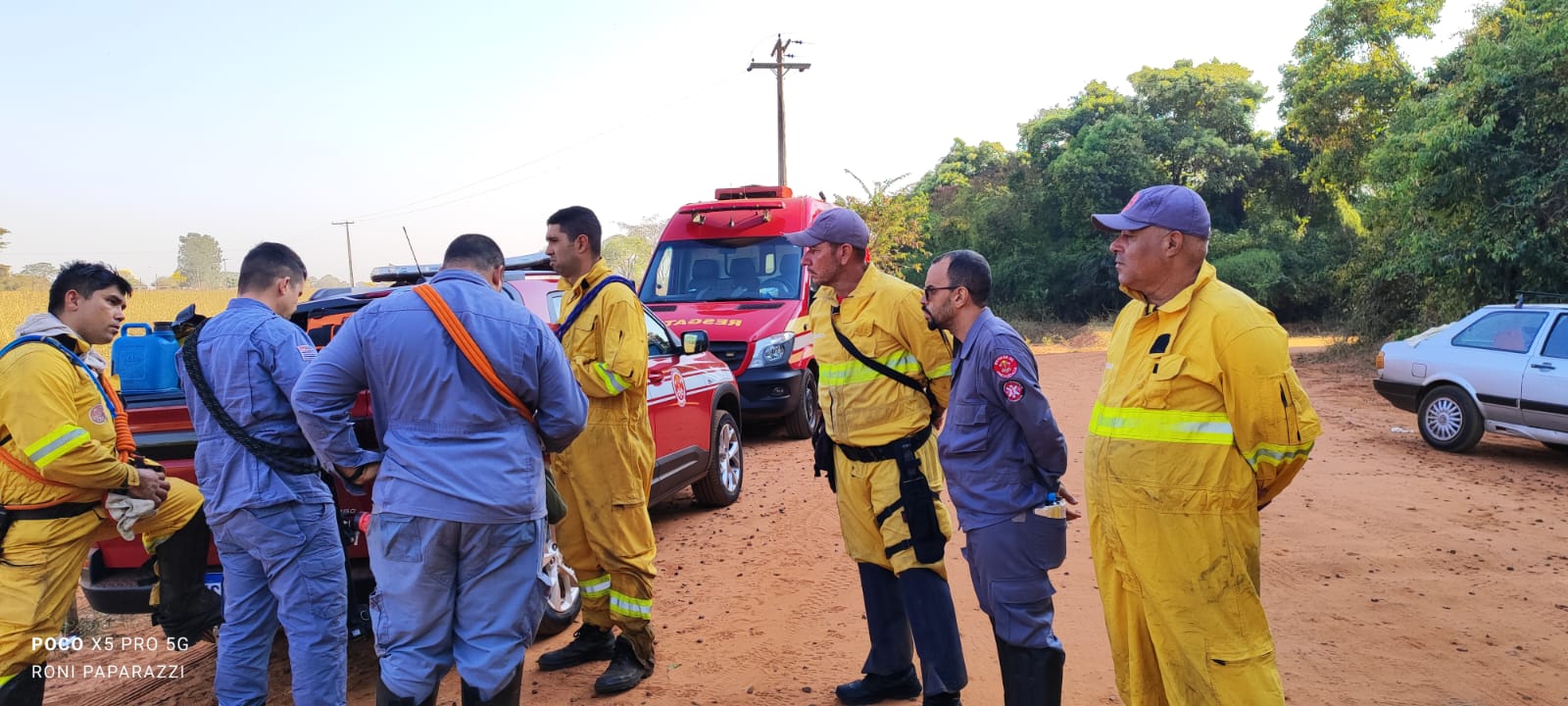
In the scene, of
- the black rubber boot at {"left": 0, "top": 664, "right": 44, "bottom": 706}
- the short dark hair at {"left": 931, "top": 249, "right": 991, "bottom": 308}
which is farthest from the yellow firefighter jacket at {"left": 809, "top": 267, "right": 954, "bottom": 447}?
the black rubber boot at {"left": 0, "top": 664, "right": 44, "bottom": 706}

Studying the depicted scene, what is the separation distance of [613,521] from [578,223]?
4.48 ft

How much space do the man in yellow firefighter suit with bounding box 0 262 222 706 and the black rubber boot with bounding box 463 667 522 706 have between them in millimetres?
1780

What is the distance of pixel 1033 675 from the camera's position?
3.08 metres

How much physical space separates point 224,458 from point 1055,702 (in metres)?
3.23

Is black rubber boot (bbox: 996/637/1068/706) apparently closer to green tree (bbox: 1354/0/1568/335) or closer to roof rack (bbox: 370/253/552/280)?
roof rack (bbox: 370/253/552/280)

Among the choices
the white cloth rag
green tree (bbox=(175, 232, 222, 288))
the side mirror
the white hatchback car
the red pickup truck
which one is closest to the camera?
the white cloth rag

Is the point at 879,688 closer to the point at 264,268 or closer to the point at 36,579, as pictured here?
the point at 264,268

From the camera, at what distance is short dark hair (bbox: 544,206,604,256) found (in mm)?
4082

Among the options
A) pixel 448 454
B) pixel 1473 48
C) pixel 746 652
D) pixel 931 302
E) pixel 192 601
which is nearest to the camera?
pixel 448 454

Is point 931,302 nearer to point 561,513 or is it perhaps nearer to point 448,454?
point 561,513

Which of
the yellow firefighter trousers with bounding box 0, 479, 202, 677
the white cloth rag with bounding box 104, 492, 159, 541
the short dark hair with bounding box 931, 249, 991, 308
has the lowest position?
the yellow firefighter trousers with bounding box 0, 479, 202, 677

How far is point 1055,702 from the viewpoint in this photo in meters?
3.13

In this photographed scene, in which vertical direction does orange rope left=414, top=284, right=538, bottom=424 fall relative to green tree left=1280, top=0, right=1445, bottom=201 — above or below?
below

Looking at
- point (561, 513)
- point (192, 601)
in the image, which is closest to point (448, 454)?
point (561, 513)
